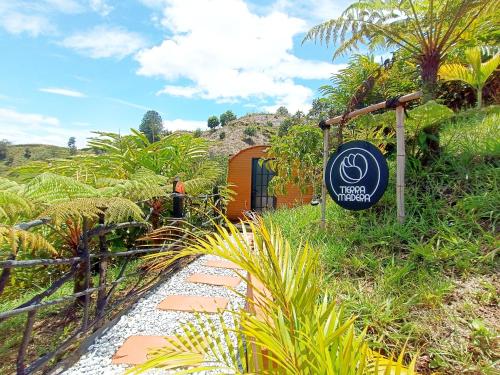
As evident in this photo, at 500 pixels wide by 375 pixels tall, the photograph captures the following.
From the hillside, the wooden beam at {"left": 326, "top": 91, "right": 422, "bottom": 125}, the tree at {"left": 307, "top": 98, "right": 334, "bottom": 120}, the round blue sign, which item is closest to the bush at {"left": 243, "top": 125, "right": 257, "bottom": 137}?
the hillside

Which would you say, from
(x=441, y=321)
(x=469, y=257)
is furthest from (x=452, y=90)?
(x=441, y=321)

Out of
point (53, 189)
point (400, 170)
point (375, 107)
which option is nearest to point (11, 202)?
point (53, 189)

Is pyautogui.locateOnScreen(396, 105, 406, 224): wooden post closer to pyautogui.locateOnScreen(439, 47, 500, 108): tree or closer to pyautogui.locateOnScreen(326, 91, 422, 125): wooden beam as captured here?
pyautogui.locateOnScreen(326, 91, 422, 125): wooden beam

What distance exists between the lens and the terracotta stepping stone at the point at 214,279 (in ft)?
10.4

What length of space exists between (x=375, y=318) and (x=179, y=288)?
6.25 feet

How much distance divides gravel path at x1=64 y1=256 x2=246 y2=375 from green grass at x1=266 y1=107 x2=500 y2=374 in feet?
2.54

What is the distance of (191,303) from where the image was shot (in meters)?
2.68

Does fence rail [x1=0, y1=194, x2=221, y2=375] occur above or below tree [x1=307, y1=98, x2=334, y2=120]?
below

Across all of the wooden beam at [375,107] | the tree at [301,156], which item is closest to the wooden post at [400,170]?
the wooden beam at [375,107]

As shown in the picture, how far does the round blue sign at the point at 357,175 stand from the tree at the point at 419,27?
1169mm

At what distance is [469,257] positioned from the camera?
1975 millimetres

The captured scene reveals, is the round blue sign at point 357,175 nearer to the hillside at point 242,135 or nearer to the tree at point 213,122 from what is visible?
the hillside at point 242,135

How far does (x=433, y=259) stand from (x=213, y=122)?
4787 cm

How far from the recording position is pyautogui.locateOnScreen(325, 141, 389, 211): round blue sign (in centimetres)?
268
